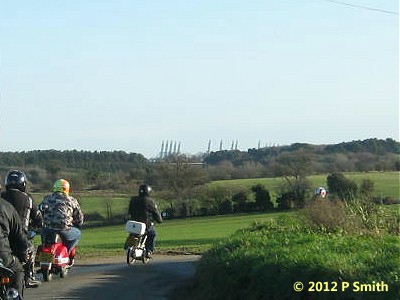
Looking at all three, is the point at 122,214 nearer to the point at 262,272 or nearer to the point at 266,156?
the point at 266,156

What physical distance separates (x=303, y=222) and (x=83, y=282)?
→ 4529 millimetres

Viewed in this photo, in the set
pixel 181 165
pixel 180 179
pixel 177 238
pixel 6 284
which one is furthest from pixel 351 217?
Answer: pixel 181 165

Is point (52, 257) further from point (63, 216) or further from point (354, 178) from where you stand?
point (354, 178)

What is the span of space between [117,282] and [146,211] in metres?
4.47

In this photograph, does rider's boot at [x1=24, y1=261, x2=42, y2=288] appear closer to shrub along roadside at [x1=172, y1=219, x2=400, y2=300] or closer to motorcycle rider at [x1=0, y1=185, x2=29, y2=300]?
shrub along roadside at [x1=172, y1=219, x2=400, y2=300]

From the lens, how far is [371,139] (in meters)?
84.3

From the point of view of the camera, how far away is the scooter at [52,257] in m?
13.9

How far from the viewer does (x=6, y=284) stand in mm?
7691

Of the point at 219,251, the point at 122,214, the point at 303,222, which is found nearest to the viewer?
the point at 219,251

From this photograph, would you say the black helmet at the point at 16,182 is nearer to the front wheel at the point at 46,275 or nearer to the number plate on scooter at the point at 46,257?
the number plate on scooter at the point at 46,257

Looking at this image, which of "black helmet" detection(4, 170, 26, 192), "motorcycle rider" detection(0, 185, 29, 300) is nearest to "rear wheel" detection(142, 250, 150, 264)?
"black helmet" detection(4, 170, 26, 192)

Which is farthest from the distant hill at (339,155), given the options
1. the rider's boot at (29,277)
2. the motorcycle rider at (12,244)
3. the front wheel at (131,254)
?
the motorcycle rider at (12,244)

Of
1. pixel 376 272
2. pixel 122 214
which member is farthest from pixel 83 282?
pixel 122 214

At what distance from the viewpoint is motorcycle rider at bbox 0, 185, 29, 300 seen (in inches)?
307
